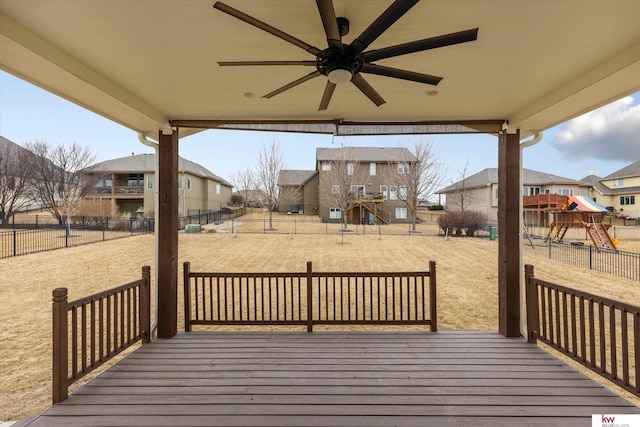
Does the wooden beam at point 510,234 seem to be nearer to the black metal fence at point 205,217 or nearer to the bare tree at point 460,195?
the black metal fence at point 205,217

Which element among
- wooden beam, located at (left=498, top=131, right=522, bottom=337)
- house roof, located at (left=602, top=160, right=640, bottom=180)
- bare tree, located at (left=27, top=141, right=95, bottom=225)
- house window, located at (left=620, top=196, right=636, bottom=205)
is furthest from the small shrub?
house roof, located at (left=602, top=160, right=640, bottom=180)

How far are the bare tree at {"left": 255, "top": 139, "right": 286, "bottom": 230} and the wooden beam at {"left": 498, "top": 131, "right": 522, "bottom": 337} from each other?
17.6 meters

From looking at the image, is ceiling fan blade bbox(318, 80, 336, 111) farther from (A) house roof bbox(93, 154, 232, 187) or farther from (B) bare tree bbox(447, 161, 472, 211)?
(B) bare tree bbox(447, 161, 472, 211)

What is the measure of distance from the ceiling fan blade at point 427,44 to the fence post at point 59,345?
9.85 ft

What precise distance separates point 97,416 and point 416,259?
374 inches

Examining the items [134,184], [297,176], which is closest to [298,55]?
[134,184]

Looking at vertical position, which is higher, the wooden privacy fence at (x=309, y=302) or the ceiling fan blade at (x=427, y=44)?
the ceiling fan blade at (x=427, y=44)

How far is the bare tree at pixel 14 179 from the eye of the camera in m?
18.7

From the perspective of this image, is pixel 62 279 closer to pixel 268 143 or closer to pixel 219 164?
pixel 268 143

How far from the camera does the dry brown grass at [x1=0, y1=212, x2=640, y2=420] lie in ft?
12.1

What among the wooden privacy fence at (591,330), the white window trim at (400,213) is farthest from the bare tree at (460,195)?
the wooden privacy fence at (591,330)

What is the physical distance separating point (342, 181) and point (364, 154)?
5.96 meters

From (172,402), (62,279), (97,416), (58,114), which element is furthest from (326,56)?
(58,114)

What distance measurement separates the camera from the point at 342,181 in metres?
20.8
